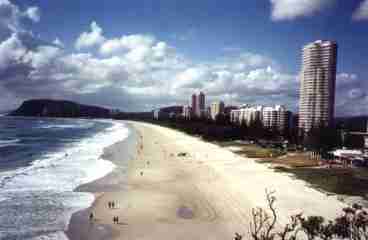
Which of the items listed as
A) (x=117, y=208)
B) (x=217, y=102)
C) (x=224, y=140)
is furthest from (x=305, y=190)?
(x=217, y=102)

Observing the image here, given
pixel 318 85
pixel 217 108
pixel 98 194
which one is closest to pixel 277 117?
pixel 318 85

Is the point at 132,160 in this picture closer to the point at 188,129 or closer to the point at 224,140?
the point at 224,140

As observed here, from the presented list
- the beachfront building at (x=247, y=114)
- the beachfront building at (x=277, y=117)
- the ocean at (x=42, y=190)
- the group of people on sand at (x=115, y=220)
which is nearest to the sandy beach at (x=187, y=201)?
the group of people on sand at (x=115, y=220)

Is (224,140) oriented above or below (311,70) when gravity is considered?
below

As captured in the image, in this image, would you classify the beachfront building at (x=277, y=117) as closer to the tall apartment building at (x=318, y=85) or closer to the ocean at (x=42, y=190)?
the tall apartment building at (x=318, y=85)

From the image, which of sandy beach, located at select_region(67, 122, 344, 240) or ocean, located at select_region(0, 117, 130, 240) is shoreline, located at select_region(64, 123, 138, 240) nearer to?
sandy beach, located at select_region(67, 122, 344, 240)

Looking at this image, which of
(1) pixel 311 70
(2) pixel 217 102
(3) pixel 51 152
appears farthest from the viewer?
(2) pixel 217 102

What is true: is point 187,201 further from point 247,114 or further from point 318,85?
point 247,114
